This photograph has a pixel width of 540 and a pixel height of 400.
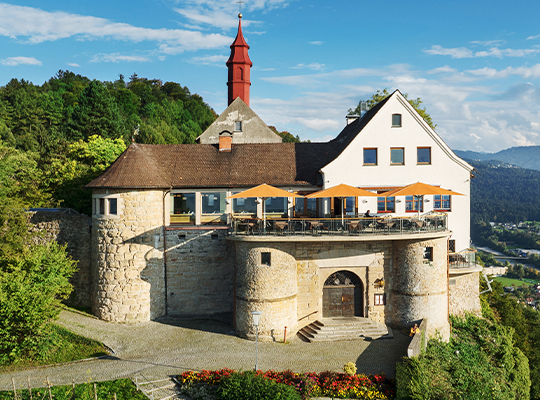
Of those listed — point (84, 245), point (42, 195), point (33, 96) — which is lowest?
point (84, 245)

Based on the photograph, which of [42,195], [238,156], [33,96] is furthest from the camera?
[33,96]

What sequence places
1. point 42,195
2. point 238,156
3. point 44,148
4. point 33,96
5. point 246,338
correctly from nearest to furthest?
1. point 246,338
2. point 238,156
3. point 42,195
4. point 44,148
5. point 33,96

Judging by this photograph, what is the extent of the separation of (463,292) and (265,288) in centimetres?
1368

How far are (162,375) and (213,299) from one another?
792cm

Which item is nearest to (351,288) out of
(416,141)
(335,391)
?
(335,391)

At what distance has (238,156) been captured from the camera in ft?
92.7

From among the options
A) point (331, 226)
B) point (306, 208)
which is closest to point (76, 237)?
point (306, 208)

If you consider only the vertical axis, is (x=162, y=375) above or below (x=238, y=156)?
below

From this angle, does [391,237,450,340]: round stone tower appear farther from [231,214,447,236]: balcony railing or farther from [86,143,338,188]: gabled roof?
[86,143,338,188]: gabled roof

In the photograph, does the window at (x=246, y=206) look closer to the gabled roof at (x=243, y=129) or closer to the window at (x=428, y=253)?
the window at (x=428, y=253)

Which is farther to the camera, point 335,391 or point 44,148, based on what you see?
point 44,148

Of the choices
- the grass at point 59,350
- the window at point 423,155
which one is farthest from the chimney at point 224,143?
the grass at point 59,350

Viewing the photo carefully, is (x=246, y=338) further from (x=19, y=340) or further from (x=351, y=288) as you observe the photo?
(x=19, y=340)

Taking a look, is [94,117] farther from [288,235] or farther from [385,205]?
[385,205]
